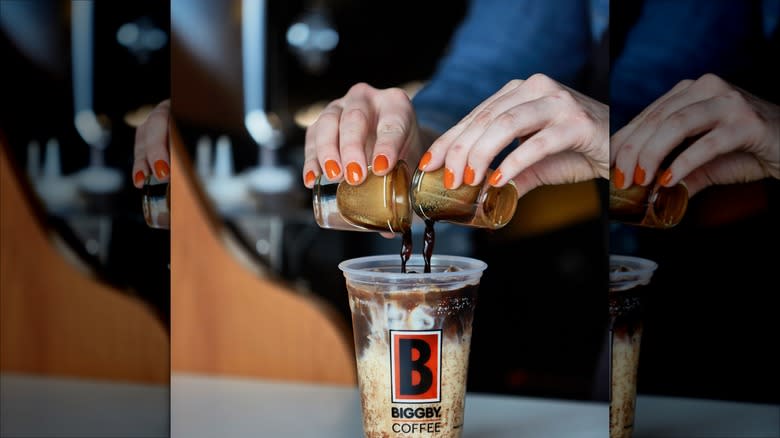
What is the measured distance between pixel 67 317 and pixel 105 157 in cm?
21

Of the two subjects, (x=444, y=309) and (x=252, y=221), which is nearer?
(x=444, y=309)

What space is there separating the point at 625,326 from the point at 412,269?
0.26 m

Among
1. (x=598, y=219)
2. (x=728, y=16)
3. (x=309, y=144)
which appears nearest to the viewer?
(x=728, y=16)

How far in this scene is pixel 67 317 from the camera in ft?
3.18

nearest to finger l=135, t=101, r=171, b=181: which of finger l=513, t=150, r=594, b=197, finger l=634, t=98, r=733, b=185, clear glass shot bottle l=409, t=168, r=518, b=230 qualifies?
clear glass shot bottle l=409, t=168, r=518, b=230

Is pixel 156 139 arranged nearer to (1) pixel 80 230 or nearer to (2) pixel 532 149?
(1) pixel 80 230

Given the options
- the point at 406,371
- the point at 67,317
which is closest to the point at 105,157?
the point at 67,317

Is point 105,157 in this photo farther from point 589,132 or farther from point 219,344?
point 219,344

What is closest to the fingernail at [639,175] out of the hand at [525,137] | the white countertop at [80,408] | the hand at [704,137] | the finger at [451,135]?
the hand at [704,137]

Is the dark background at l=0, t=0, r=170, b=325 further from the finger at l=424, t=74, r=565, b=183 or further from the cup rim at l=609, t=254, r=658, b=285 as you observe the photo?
the cup rim at l=609, t=254, r=658, b=285

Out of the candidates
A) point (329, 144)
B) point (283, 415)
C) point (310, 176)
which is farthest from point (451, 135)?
point (283, 415)

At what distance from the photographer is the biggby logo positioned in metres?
0.83

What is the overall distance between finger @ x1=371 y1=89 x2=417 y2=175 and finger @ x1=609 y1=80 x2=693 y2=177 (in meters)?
0.26

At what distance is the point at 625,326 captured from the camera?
0.84 metres
